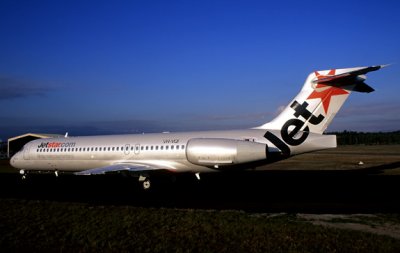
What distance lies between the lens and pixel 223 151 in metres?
15.0

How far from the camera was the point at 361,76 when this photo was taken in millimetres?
13523

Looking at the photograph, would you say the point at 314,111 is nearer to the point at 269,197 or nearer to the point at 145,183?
the point at 269,197

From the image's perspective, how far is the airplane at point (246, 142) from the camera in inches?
561

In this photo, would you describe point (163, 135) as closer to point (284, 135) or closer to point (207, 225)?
point (284, 135)

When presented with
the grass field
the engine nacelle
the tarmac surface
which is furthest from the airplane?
the grass field

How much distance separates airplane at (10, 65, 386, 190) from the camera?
46.7 ft

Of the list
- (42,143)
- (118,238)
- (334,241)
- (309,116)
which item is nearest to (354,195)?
(309,116)

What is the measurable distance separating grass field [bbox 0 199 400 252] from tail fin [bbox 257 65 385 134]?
21.7 ft

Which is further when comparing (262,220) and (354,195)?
(354,195)

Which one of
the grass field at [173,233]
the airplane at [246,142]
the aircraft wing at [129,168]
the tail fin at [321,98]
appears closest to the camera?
the grass field at [173,233]

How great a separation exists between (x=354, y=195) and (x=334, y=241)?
680cm

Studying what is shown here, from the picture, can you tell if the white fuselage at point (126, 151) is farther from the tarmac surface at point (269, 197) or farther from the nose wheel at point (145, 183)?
the tarmac surface at point (269, 197)

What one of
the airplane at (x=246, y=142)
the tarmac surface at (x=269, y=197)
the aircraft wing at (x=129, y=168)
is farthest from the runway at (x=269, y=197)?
the airplane at (x=246, y=142)

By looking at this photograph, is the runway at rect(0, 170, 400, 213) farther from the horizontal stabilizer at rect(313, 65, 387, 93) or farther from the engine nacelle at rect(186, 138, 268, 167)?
the horizontal stabilizer at rect(313, 65, 387, 93)
